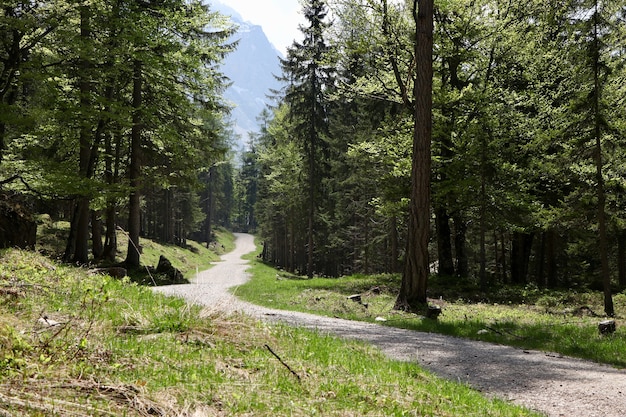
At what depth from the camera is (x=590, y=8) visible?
14.1 metres

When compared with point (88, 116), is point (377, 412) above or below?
below

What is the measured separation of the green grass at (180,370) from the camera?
305 centimetres

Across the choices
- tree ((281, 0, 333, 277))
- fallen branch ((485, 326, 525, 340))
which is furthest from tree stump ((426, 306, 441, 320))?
tree ((281, 0, 333, 277))

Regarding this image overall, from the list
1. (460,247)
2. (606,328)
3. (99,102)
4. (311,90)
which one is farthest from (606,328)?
(311,90)

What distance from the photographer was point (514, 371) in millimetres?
6867

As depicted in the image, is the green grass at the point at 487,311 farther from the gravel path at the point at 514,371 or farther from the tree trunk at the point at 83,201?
the tree trunk at the point at 83,201

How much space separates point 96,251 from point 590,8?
23315 millimetres

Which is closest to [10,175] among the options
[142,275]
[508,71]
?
[142,275]

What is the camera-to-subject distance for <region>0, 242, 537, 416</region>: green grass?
3.05 m

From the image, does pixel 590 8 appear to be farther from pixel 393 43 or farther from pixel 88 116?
pixel 88 116

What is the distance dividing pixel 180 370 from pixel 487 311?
1275cm

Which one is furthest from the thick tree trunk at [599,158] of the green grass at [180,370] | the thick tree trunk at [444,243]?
the green grass at [180,370]

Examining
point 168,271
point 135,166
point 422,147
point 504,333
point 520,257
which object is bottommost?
point 504,333

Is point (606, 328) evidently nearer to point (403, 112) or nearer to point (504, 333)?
point (504, 333)
